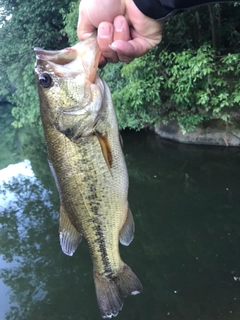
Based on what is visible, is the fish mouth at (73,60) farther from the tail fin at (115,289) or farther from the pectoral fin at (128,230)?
the tail fin at (115,289)

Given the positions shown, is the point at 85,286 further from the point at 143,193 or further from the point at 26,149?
the point at 26,149

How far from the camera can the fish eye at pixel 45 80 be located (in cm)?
169

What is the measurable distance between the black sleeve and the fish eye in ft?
1.72

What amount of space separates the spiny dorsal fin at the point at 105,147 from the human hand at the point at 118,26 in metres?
0.40

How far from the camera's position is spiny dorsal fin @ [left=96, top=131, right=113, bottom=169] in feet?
5.78

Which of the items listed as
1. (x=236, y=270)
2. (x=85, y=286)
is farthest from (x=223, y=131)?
(x=85, y=286)

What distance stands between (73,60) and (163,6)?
0.46 metres

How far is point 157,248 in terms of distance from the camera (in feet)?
20.5

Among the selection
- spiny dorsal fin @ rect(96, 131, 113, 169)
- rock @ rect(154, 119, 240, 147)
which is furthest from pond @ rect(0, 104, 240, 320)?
spiny dorsal fin @ rect(96, 131, 113, 169)

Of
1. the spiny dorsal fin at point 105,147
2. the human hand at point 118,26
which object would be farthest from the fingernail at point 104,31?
the spiny dorsal fin at point 105,147

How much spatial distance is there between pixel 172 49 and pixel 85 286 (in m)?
5.97

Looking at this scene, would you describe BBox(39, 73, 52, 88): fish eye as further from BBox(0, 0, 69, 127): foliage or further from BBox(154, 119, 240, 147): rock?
BBox(0, 0, 69, 127): foliage

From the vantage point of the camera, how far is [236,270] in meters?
5.27

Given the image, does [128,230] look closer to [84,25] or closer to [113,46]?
[113,46]
